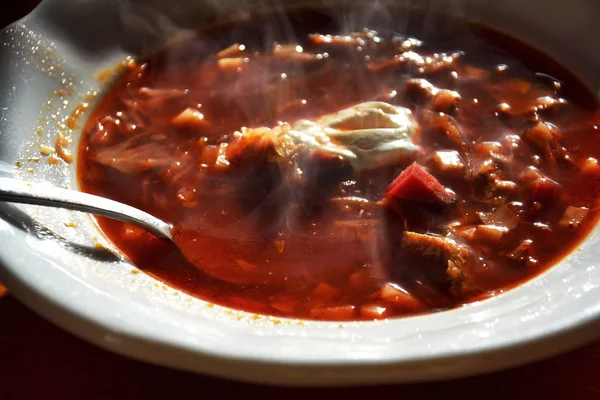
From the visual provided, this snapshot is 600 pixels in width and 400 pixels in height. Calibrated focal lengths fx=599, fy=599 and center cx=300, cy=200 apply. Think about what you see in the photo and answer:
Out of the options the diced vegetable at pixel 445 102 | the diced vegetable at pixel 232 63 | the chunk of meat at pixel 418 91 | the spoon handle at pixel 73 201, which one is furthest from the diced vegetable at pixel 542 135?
the spoon handle at pixel 73 201

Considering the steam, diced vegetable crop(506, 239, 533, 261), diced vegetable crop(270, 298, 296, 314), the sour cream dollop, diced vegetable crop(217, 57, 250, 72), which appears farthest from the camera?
diced vegetable crop(217, 57, 250, 72)

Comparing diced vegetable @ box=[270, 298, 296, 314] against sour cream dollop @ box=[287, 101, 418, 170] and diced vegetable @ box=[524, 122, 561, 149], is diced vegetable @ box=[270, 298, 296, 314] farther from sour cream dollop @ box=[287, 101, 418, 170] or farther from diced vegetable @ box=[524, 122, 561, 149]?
diced vegetable @ box=[524, 122, 561, 149]

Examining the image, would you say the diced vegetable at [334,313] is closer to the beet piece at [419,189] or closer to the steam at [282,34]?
the beet piece at [419,189]

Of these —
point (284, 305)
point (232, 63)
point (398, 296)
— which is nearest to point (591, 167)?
point (398, 296)

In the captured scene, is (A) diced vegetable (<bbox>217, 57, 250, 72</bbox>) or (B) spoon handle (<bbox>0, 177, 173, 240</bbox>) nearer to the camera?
(B) spoon handle (<bbox>0, 177, 173, 240</bbox>)

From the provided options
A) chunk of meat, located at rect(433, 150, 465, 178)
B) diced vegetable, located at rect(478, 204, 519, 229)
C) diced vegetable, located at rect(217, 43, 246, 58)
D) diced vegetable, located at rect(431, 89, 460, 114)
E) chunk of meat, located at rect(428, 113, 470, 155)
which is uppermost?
diced vegetable, located at rect(217, 43, 246, 58)

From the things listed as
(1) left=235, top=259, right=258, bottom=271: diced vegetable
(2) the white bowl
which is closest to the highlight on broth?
(1) left=235, top=259, right=258, bottom=271: diced vegetable

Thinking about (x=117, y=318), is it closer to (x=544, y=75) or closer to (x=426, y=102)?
(x=426, y=102)

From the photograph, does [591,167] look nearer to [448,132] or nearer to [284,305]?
[448,132]

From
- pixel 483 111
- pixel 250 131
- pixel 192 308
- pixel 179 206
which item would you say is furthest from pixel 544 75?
pixel 192 308
